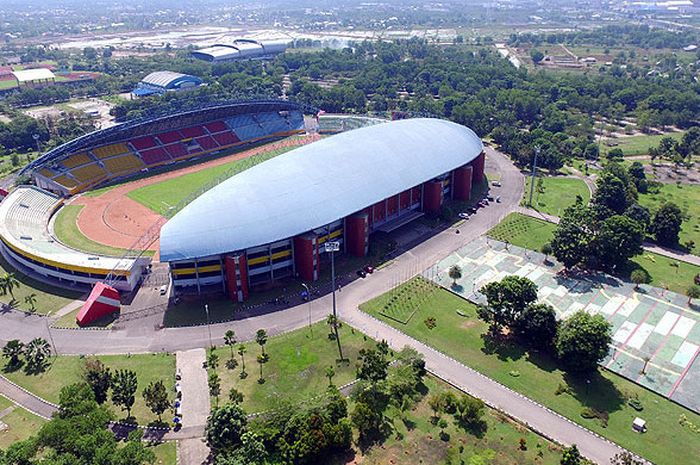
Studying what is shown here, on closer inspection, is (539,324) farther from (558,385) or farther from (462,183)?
(462,183)

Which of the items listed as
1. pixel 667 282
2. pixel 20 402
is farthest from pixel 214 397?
pixel 667 282

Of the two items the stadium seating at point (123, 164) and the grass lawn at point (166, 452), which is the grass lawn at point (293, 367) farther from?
the stadium seating at point (123, 164)

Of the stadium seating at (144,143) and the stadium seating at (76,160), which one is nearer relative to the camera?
the stadium seating at (76,160)

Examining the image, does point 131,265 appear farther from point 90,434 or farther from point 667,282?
point 667,282

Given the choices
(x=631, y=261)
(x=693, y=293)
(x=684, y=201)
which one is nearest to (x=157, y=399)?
(x=693, y=293)

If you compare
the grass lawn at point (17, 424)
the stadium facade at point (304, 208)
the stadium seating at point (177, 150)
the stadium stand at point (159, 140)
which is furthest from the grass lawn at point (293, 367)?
the stadium seating at point (177, 150)

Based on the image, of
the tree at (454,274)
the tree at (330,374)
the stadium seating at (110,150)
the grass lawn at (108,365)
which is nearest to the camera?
the grass lawn at (108,365)
